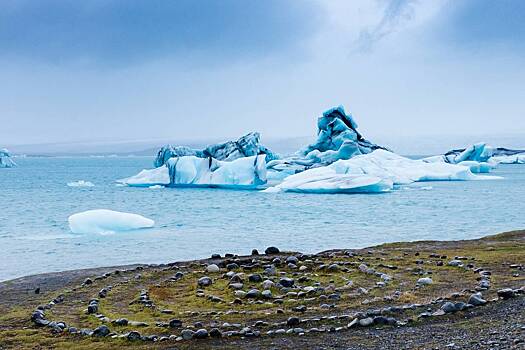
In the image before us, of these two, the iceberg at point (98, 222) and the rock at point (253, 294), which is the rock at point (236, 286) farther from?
the iceberg at point (98, 222)

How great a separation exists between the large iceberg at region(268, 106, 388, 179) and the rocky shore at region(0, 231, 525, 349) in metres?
56.3

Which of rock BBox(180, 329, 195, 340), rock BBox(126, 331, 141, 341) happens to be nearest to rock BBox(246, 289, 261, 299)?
rock BBox(180, 329, 195, 340)

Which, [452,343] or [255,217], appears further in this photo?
[255,217]

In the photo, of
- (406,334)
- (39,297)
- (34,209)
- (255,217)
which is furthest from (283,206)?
(406,334)

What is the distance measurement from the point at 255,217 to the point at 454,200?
23450 mm

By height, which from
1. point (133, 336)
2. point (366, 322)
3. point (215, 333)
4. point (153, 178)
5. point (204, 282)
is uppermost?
point (366, 322)

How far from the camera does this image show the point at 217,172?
67.1 meters

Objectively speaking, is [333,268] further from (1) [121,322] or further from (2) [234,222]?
(2) [234,222]

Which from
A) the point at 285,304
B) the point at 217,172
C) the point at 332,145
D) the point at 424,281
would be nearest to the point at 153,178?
the point at 217,172

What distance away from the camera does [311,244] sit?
3192 cm

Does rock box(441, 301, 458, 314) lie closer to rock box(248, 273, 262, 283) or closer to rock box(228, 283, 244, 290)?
rock box(228, 283, 244, 290)

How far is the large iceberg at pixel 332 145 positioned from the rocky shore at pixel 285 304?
185 feet

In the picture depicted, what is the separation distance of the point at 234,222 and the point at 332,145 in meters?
36.8

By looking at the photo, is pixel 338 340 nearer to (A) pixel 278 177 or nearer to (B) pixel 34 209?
(B) pixel 34 209
